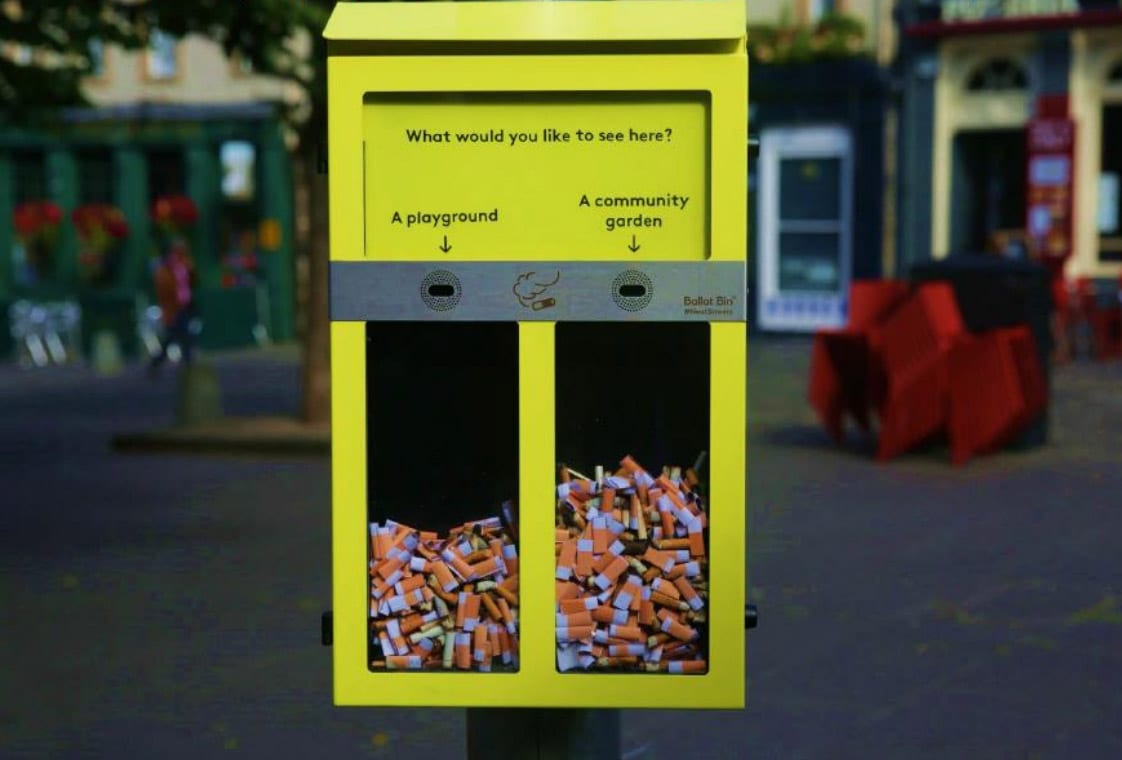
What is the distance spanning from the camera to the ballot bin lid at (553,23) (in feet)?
11.3

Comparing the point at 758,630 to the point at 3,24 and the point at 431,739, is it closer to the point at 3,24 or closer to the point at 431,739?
the point at 431,739

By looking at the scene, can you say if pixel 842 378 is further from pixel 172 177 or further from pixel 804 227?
pixel 172 177

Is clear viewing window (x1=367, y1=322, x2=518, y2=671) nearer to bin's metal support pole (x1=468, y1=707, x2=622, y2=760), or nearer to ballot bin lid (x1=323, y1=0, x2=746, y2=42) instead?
bin's metal support pole (x1=468, y1=707, x2=622, y2=760)

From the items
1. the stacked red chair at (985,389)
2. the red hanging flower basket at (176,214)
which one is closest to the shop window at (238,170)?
the red hanging flower basket at (176,214)

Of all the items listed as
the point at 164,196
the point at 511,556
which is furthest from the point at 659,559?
the point at 164,196

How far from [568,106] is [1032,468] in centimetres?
934

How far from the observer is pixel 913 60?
25.9 metres

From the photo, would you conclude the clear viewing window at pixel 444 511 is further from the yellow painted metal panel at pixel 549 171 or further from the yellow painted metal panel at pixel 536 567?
the yellow painted metal panel at pixel 549 171

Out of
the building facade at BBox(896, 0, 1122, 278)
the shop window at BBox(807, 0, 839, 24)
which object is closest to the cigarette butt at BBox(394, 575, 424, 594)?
the building facade at BBox(896, 0, 1122, 278)

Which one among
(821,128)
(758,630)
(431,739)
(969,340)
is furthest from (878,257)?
(431,739)

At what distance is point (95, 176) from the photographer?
1222 inches

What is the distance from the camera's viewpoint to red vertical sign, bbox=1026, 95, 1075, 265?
24.7 metres

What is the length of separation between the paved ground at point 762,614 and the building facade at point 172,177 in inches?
616

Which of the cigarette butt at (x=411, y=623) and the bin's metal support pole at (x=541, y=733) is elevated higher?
the cigarette butt at (x=411, y=623)
